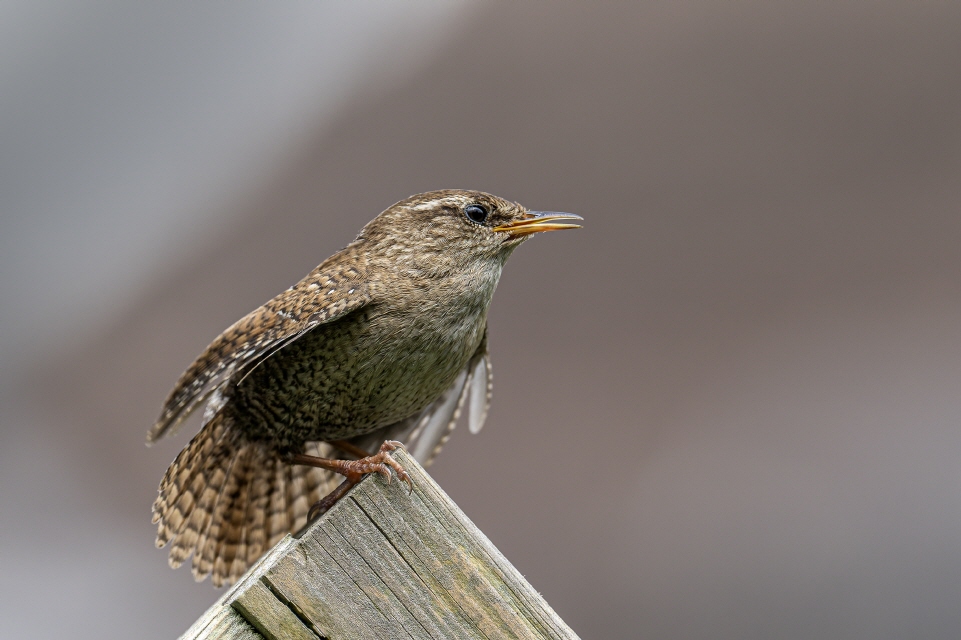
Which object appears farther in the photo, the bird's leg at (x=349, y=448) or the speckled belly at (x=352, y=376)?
the bird's leg at (x=349, y=448)

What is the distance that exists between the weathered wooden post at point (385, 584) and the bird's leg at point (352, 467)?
33mm

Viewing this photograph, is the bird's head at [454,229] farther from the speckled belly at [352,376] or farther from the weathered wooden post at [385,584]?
the weathered wooden post at [385,584]

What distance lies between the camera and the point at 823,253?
19.9 feet

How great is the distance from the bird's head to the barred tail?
2.80 feet

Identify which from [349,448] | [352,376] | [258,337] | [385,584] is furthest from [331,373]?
[385,584]

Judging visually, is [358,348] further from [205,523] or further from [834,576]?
[834,576]

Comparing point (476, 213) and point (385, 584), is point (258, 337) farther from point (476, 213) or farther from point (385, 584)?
point (385, 584)

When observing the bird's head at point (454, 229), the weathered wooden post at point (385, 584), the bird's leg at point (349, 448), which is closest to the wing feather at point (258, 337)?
Result: the bird's head at point (454, 229)

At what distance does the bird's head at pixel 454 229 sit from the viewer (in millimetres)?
3270

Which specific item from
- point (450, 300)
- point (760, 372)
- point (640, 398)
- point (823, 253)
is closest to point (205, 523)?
point (450, 300)

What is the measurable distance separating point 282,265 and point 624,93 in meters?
2.81

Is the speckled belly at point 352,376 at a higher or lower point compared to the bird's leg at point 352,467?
higher

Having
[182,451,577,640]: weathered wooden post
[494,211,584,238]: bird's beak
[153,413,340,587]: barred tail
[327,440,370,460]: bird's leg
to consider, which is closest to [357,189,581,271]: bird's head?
[494,211,584,238]: bird's beak

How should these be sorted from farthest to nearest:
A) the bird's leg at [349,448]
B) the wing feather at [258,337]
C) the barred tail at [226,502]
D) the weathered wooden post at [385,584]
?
1. the bird's leg at [349,448]
2. the barred tail at [226,502]
3. the wing feather at [258,337]
4. the weathered wooden post at [385,584]
